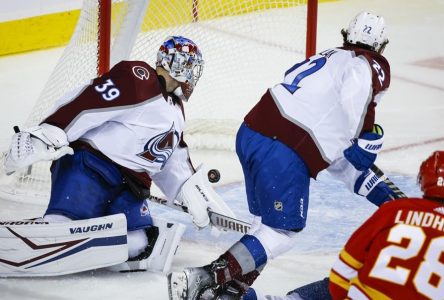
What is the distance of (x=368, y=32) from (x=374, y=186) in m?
0.55

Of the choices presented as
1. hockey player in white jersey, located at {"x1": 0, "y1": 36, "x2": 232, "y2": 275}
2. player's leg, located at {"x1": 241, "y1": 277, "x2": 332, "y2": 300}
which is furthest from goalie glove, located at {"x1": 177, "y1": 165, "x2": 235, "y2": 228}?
player's leg, located at {"x1": 241, "y1": 277, "x2": 332, "y2": 300}

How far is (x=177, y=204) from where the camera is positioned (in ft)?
13.2

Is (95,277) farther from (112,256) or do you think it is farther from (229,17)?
(229,17)

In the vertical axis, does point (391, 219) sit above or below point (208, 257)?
above

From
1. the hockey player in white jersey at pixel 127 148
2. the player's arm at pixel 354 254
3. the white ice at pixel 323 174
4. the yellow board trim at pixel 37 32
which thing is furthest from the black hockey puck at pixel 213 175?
the yellow board trim at pixel 37 32

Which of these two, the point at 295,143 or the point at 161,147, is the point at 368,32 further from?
the point at 161,147

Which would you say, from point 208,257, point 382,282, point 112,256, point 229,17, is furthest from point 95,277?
point 229,17

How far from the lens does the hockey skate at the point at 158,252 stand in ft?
12.2

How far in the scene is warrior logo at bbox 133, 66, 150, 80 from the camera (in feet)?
11.6

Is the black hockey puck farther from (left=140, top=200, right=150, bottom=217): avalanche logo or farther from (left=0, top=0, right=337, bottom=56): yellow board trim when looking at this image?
(left=0, top=0, right=337, bottom=56): yellow board trim

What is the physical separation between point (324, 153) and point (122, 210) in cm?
75

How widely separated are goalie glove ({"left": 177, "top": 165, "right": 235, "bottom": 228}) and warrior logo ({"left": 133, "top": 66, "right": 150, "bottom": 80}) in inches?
17.2

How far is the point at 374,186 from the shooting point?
3.75m

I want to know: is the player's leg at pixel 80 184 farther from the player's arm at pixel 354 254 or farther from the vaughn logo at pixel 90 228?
the player's arm at pixel 354 254
